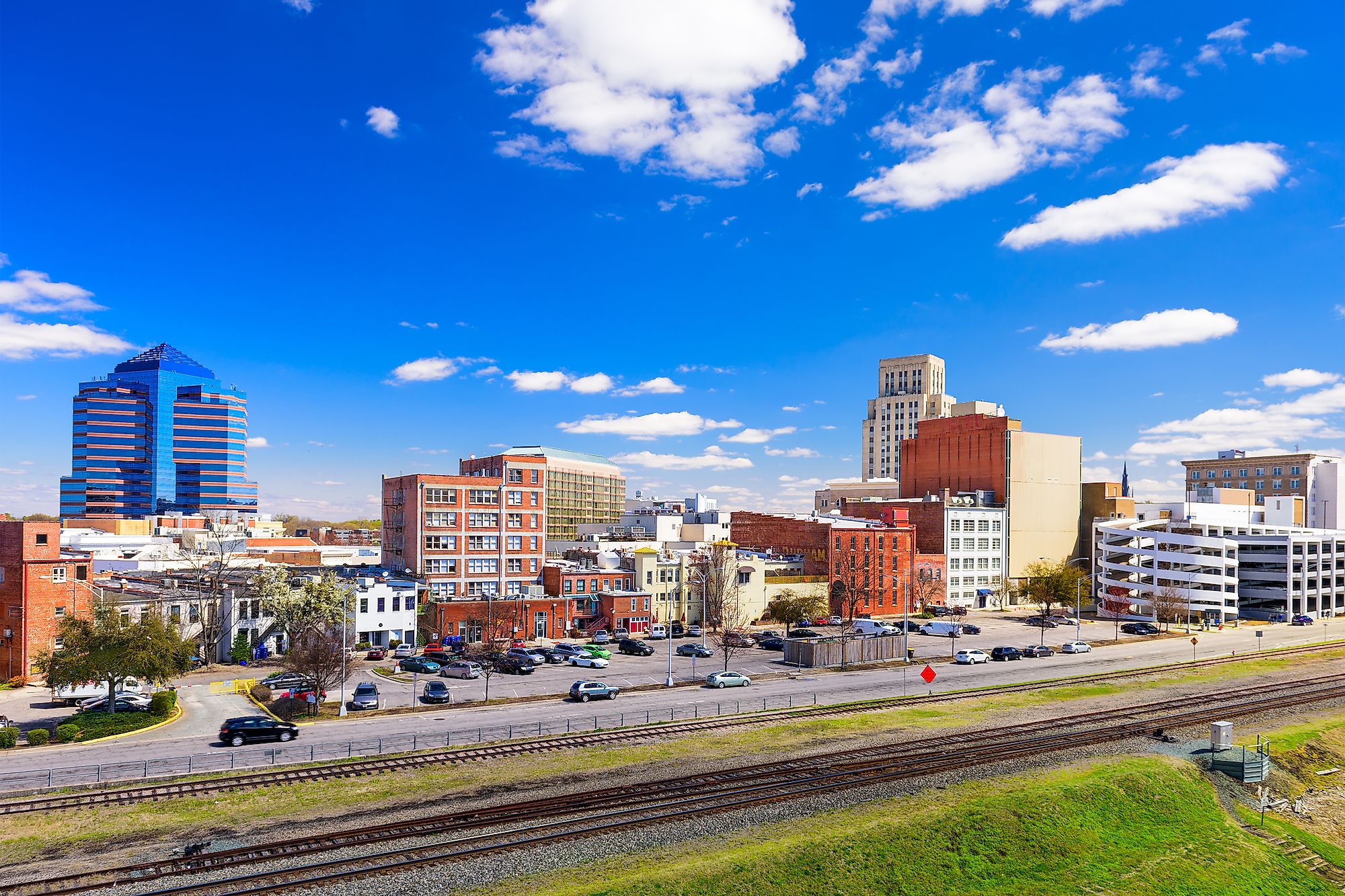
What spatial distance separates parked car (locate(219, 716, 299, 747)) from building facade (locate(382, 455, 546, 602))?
37.7m

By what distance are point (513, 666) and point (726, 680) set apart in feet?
56.5

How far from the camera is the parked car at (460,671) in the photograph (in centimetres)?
6562

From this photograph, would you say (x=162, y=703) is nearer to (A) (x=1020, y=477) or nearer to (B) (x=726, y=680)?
(B) (x=726, y=680)

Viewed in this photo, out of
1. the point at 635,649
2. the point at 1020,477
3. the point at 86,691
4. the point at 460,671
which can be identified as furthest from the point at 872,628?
the point at 86,691

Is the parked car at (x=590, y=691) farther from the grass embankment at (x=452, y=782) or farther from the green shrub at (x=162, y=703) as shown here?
the green shrub at (x=162, y=703)

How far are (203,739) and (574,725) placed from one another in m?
19.7

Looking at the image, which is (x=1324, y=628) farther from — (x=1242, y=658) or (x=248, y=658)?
(x=248, y=658)

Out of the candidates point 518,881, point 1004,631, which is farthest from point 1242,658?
point 518,881

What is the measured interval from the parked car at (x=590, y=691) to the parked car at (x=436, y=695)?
813 cm

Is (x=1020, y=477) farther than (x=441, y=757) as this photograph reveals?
Yes

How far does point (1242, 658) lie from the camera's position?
3255 inches

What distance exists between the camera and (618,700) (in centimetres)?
5816

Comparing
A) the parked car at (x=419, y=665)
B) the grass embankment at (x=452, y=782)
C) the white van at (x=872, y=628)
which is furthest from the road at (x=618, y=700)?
the grass embankment at (x=452, y=782)

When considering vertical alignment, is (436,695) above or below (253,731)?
below
